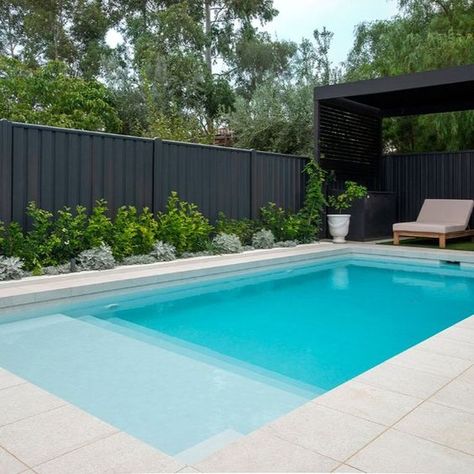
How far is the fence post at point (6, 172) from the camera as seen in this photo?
5828mm

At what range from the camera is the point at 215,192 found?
841 cm

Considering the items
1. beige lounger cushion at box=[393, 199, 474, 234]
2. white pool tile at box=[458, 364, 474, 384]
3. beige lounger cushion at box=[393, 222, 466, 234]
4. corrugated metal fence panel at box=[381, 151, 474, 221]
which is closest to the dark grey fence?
beige lounger cushion at box=[393, 222, 466, 234]

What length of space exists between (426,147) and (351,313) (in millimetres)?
10653

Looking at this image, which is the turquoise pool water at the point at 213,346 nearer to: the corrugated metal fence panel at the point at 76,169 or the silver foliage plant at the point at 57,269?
the silver foliage plant at the point at 57,269

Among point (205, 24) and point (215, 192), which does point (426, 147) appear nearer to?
point (215, 192)

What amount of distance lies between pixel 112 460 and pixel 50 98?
14.4 m

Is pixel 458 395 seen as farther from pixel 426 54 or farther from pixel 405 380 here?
pixel 426 54

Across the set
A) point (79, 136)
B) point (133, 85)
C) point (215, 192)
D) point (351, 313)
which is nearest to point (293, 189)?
point (215, 192)

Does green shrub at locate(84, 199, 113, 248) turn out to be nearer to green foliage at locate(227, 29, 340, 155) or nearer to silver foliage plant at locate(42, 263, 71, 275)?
silver foliage plant at locate(42, 263, 71, 275)

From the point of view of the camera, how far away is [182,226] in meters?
7.34

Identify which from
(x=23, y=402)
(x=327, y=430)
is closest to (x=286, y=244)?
(x=23, y=402)

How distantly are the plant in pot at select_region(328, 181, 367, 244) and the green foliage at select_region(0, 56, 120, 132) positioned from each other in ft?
25.7

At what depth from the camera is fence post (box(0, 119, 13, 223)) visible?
19.1 ft

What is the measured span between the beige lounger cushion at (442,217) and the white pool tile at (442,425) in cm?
720
